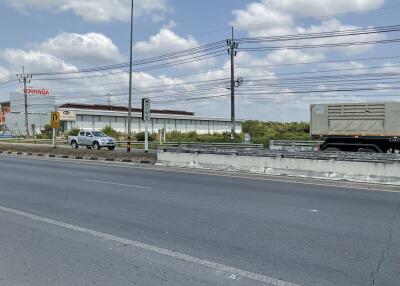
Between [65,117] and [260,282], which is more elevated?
[65,117]

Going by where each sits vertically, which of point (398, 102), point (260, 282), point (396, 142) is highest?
point (398, 102)

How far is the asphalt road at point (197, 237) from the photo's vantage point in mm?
5250

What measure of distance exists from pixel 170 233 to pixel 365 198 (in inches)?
250

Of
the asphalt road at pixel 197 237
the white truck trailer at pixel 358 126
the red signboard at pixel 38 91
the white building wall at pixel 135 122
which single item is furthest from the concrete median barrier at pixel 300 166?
the red signboard at pixel 38 91

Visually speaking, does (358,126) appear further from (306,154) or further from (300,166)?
(300,166)

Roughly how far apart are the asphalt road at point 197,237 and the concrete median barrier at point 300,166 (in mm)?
2859

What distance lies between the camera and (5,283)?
495 cm

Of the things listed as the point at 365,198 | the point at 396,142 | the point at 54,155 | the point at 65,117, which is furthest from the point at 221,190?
the point at 65,117

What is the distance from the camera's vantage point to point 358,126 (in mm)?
22531

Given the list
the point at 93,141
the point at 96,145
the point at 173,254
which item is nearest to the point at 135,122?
the point at 93,141

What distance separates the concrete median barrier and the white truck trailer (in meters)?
6.34

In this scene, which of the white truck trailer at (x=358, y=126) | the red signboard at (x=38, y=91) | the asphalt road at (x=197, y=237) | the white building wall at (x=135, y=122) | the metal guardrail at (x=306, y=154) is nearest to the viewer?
the asphalt road at (x=197, y=237)

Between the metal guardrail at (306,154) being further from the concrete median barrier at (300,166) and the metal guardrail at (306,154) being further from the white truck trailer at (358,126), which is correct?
the white truck trailer at (358,126)

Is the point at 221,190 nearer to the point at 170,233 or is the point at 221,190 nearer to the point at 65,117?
the point at 170,233
